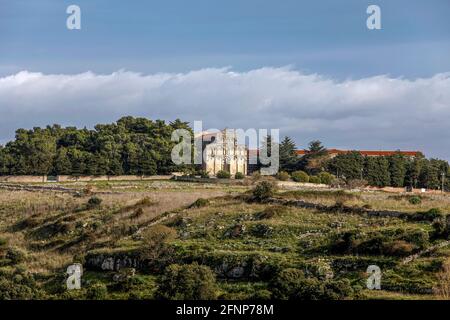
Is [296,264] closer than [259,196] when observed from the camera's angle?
Yes

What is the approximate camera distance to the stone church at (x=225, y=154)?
333 feet

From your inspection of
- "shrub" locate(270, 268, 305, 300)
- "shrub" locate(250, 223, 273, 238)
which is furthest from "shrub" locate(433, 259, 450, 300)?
"shrub" locate(250, 223, 273, 238)

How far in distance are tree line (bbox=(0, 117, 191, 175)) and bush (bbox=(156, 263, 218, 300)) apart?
215 ft

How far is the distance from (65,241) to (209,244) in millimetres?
11495

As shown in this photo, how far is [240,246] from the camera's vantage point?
3466cm

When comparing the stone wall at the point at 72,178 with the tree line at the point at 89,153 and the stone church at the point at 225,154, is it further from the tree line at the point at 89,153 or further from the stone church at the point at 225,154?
the stone church at the point at 225,154

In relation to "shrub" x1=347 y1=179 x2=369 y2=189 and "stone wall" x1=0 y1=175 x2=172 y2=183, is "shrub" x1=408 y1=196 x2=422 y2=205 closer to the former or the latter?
"shrub" x1=347 y1=179 x2=369 y2=189

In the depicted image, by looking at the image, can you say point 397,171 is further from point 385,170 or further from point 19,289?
point 19,289

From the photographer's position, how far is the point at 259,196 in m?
46.2

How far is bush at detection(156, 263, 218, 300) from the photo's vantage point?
89.8 feet

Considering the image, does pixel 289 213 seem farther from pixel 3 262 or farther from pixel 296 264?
pixel 3 262

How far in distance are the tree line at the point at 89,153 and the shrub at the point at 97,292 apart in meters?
63.4

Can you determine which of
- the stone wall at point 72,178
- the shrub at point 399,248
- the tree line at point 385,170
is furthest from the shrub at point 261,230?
the stone wall at point 72,178
